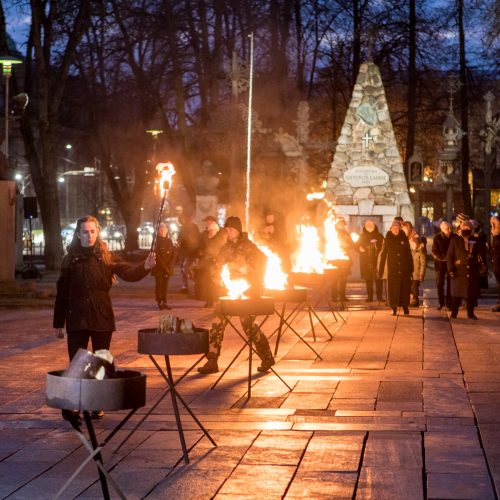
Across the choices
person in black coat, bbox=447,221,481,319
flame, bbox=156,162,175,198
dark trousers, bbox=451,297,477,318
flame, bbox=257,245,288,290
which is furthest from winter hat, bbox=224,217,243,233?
dark trousers, bbox=451,297,477,318

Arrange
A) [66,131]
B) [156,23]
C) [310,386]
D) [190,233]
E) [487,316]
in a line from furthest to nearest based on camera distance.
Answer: [66,131] < [156,23] < [190,233] < [487,316] < [310,386]

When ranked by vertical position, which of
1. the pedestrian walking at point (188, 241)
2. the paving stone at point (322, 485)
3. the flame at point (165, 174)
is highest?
the flame at point (165, 174)

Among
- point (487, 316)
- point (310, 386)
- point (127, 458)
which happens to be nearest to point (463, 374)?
point (310, 386)

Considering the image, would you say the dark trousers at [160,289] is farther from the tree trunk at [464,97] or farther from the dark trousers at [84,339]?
the tree trunk at [464,97]

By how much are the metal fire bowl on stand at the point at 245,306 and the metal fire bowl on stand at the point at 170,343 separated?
11.6ft

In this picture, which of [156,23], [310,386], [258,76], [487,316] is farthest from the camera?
[258,76]

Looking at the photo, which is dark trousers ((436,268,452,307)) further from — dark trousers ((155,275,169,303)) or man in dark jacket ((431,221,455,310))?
dark trousers ((155,275,169,303))

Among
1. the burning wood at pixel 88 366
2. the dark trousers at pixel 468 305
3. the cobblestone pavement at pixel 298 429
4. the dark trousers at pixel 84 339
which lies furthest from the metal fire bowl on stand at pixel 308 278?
the burning wood at pixel 88 366

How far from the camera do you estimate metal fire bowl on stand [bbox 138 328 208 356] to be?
957 centimetres

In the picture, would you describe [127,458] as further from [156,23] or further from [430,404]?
[156,23]

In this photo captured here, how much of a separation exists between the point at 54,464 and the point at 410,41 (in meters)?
41.2

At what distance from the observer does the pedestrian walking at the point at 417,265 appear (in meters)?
25.7

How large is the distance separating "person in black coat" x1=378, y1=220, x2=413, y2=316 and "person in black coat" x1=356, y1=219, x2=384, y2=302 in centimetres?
262

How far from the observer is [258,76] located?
167ft
